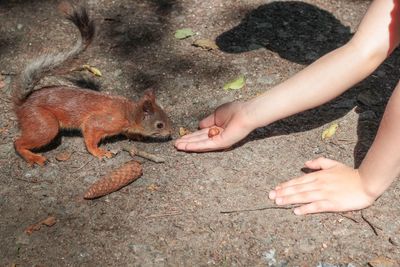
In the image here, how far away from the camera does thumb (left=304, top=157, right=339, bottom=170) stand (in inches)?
107

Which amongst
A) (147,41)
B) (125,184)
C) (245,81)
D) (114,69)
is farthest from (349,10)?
(125,184)

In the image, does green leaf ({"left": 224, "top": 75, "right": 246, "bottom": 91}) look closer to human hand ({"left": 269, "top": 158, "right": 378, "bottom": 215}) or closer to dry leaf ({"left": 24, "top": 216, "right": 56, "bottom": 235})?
human hand ({"left": 269, "top": 158, "right": 378, "bottom": 215})

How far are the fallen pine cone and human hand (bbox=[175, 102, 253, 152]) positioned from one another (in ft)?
0.97

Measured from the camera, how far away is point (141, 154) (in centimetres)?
292

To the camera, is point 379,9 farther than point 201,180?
No

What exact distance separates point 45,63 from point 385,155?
1669 mm

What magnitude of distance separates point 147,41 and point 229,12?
653 millimetres

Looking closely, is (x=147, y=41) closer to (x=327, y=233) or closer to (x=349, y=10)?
(x=349, y=10)

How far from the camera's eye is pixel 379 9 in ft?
8.30

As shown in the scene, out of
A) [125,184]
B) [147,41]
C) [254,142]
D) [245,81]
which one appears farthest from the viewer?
[147,41]

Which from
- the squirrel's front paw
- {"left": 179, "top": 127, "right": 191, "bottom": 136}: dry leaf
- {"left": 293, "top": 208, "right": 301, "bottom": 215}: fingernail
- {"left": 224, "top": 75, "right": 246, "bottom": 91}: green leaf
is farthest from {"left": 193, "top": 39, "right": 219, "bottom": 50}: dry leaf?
{"left": 293, "top": 208, "right": 301, "bottom": 215}: fingernail

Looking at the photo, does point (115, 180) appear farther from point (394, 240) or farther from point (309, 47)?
point (309, 47)

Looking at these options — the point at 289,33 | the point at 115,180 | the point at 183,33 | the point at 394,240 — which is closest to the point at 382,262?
the point at 394,240

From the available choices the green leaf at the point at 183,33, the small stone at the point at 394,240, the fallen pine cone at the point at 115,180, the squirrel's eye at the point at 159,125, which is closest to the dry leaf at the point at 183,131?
the squirrel's eye at the point at 159,125
